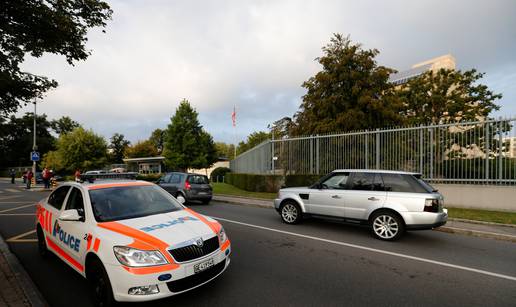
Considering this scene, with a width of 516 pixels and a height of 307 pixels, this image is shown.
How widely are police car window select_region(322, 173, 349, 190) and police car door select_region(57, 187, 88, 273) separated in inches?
235

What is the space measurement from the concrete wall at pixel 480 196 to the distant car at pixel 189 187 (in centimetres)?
1023

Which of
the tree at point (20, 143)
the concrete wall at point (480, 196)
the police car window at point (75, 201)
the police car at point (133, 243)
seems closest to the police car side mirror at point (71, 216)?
the police car at point (133, 243)

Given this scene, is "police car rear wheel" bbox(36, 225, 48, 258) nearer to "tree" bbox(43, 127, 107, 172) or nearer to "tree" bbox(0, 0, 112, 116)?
"tree" bbox(0, 0, 112, 116)

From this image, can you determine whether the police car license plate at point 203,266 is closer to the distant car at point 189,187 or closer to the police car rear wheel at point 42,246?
the police car rear wheel at point 42,246

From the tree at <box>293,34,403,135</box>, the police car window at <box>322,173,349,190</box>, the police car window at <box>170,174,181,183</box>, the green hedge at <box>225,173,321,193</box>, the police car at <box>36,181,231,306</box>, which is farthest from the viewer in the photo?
the tree at <box>293,34,403,135</box>

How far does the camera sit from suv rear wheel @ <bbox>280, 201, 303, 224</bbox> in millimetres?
8266

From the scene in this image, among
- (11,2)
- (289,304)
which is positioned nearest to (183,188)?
(11,2)

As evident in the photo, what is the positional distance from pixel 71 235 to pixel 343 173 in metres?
6.39

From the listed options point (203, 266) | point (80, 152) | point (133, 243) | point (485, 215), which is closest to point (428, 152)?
point (485, 215)

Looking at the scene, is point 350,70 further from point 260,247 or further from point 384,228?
point 260,247

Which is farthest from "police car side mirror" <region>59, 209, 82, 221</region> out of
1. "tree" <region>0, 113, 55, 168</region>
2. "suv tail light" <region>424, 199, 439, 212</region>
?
"tree" <region>0, 113, 55, 168</region>

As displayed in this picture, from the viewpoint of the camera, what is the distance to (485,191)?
1044cm

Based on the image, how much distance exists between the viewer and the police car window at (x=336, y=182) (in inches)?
300

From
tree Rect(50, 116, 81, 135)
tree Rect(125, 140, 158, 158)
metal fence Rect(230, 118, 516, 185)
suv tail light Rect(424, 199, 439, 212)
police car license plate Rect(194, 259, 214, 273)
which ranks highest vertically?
tree Rect(50, 116, 81, 135)
